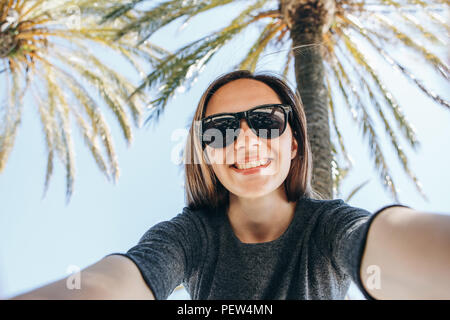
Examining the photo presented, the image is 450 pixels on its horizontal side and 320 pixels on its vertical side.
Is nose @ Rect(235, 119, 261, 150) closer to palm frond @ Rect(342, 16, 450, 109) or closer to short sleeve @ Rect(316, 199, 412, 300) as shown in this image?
short sleeve @ Rect(316, 199, 412, 300)

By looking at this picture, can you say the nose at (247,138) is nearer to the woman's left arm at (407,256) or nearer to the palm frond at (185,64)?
the woman's left arm at (407,256)

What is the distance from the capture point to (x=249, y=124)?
1812 mm

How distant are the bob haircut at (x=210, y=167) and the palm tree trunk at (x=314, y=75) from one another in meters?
1.57

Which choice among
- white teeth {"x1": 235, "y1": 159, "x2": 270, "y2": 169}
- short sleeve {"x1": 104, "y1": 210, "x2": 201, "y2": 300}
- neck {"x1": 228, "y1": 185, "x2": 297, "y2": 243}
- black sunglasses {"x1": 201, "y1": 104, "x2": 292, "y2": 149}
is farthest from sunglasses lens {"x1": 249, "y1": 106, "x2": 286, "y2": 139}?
short sleeve {"x1": 104, "y1": 210, "x2": 201, "y2": 300}

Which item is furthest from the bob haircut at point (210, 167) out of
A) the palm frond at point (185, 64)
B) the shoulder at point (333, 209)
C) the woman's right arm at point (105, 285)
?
the palm frond at point (185, 64)

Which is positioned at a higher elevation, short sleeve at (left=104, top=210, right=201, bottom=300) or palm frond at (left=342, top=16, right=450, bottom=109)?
palm frond at (left=342, top=16, right=450, bottom=109)

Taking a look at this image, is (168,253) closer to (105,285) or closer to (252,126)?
(105,285)

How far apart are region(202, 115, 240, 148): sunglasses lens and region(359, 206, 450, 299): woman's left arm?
85 centimetres

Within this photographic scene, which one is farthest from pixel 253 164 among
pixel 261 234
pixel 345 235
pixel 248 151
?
pixel 345 235

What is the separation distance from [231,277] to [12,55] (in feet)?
29.5

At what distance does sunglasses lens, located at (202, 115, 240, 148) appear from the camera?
1.82 m

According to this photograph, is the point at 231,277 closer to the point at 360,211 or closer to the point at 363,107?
the point at 360,211

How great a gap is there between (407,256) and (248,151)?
87 centimetres

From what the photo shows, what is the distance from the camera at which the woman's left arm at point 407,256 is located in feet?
3.19
